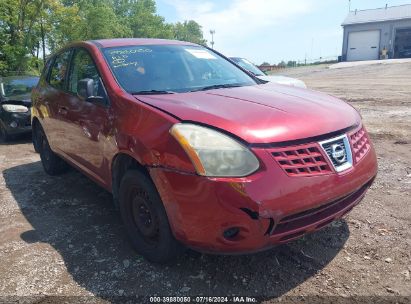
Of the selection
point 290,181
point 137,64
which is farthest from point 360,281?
point 137,64

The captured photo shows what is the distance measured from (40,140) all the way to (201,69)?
120 inches

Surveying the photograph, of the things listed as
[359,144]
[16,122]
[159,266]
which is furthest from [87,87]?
[16,122]

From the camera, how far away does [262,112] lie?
2.52 m

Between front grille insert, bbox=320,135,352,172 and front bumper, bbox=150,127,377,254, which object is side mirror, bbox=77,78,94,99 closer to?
front bumper, bbox=150,127,377,254

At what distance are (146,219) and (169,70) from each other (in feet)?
4.71

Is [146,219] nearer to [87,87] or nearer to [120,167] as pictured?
[120,167]

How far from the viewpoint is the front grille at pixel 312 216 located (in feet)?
7.37

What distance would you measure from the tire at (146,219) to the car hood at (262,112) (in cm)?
57

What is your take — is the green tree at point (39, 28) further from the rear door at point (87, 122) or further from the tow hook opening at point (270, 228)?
the tow hook opening at point (270, 228)

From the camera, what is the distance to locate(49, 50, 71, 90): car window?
14.1ft

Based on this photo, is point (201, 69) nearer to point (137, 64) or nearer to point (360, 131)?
point (137, 64)

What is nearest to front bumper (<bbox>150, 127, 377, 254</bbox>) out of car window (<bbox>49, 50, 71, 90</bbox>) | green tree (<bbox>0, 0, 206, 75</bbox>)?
car window (<bbox>49, 50, 71, 90</bbox>)

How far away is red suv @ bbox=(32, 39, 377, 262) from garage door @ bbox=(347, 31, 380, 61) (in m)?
48.0

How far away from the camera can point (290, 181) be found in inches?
85.9
